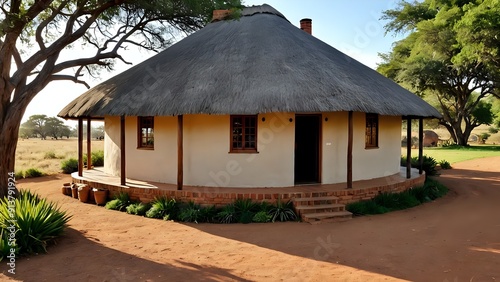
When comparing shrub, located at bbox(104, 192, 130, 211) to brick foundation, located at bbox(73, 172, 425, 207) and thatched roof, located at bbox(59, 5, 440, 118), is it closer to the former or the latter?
brick foundation, located at bbox(73, 172, 425, 207)

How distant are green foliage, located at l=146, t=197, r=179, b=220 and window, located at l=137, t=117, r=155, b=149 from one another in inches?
111

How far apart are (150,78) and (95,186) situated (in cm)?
378

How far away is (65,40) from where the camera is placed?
1031 cm

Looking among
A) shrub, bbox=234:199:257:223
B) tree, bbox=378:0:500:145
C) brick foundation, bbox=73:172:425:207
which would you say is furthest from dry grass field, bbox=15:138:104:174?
tree, bbox=378:0:500:145

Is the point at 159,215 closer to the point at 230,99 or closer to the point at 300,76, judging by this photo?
the point at 230,99

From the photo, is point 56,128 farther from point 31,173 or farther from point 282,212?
point 282,212

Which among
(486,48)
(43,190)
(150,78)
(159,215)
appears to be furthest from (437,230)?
(486,48)

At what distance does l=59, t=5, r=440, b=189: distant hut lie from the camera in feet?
30.0

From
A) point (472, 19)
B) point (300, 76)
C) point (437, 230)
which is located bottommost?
point (437, 230)

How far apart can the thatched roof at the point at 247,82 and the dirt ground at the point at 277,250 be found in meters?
2.90

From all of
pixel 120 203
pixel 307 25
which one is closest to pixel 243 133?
pixel 120 203

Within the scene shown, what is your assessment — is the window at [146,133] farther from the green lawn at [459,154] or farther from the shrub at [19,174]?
the green lawn at [459,154]

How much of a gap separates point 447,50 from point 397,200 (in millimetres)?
22938

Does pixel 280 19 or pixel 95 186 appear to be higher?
pixel 280 19
